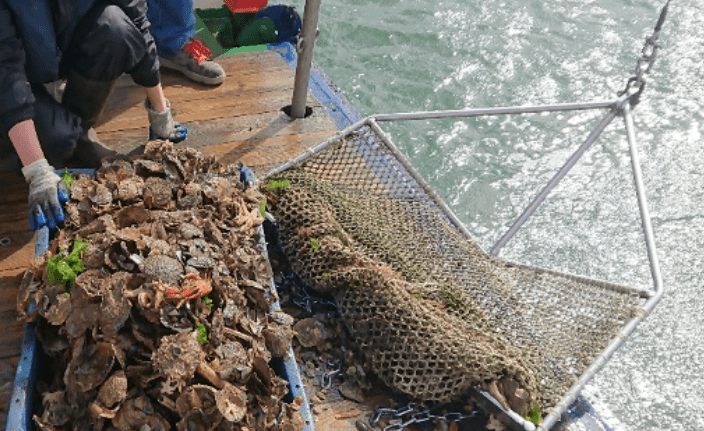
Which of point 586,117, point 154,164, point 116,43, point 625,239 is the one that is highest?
point 116,43

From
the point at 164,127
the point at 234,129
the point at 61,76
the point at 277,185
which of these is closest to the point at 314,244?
the point at 277,185

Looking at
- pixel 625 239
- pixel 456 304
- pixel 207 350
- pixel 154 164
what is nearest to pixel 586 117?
pixel 625 239

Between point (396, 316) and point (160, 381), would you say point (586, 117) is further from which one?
point (160, 381)

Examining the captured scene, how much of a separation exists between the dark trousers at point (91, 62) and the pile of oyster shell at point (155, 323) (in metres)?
0.55

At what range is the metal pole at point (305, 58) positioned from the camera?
3.80 meters

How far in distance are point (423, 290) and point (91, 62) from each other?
78.0 inches

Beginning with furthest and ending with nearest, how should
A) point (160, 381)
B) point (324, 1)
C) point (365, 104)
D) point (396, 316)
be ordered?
1. point (324, 1)
2. point (365, 104)
3. point (396, 316)
4. point (160, 381)

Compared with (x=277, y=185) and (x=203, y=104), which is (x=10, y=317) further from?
(x=203, y=104)

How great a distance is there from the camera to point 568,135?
19.9 ft

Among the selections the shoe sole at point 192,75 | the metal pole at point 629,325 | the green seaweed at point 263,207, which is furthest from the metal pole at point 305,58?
the metal pole at point 629,325

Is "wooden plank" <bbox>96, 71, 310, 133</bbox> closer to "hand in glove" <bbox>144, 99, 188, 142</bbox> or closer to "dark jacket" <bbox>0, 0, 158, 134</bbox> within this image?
"hand in glove" <bbox>144, 99, 188, 142</bbox>

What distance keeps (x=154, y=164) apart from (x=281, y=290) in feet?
2.85

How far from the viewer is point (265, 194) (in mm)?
3381

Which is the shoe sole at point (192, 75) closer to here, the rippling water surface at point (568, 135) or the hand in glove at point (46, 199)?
the hand in glove at point (46, 199)
